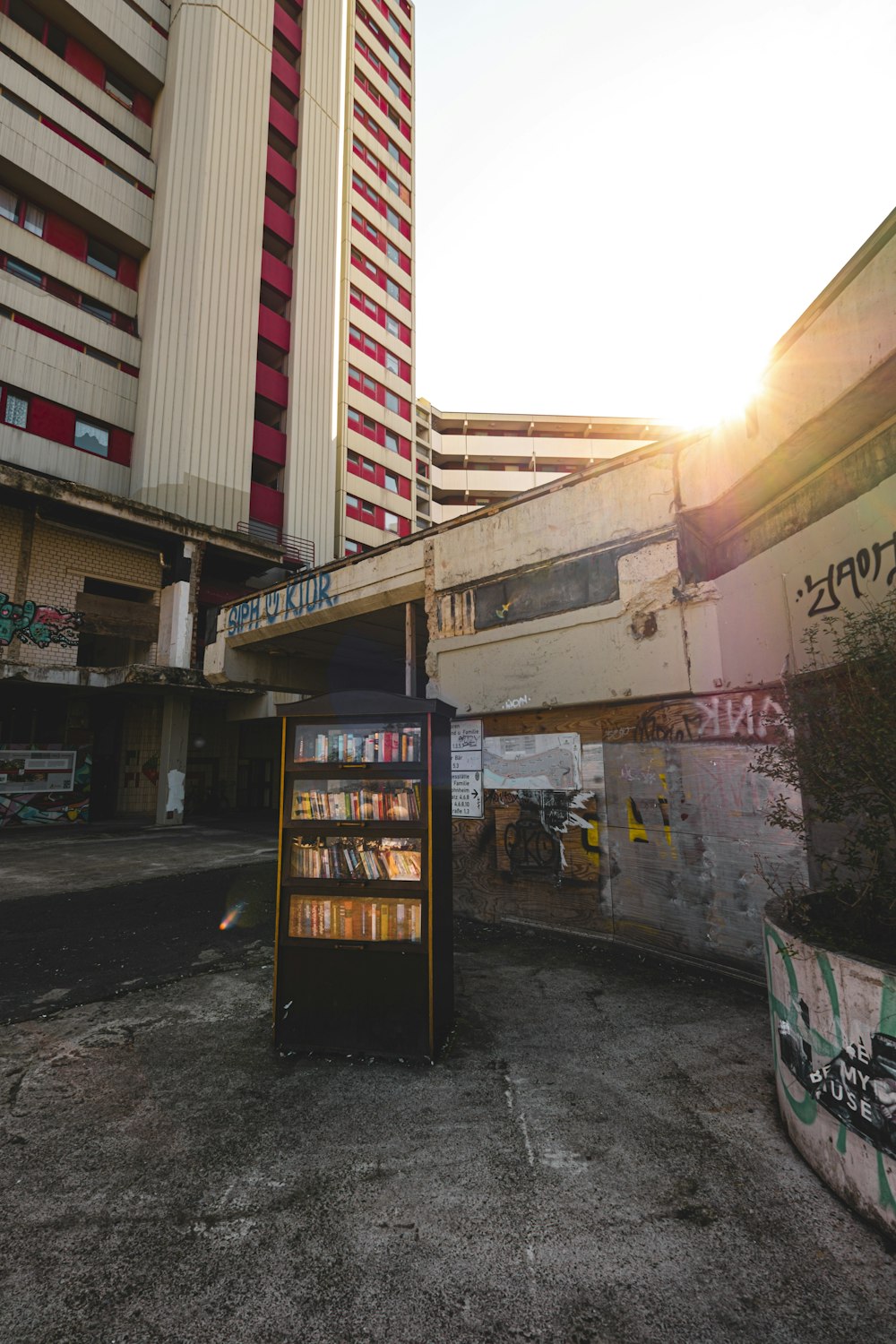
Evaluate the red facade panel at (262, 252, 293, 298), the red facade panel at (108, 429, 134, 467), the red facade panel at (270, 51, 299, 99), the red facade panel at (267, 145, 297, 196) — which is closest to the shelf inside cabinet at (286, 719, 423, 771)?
the red facade panel at (108, 429, 134, 467)

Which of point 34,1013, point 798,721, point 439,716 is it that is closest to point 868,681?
point 798,721

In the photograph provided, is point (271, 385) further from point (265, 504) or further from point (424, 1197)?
point (424, 1197)

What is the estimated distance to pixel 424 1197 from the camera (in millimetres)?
2586

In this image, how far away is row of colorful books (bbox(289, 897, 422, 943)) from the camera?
13.2 ft

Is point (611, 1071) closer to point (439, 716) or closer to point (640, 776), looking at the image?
point (439, 716)

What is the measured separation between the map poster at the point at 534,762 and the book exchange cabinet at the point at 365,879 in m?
2.60

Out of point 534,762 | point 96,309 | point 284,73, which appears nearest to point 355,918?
point 534,762

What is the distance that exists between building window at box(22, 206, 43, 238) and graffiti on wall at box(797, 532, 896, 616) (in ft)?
86.0

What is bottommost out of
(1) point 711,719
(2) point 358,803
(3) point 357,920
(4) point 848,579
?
(3) point 357,920

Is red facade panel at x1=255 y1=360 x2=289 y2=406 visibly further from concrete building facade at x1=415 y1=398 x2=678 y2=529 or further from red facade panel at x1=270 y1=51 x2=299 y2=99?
concrete building facade at x1=415 y1=398 x2=678 y2=529

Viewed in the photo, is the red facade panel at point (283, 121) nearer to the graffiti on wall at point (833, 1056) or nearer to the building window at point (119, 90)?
the building window at point (119, 90)

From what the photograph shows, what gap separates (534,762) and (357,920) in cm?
345

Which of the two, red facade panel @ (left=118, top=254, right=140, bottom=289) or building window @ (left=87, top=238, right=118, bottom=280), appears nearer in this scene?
building window @ (left=87, top=238, right=118, bottom=280)

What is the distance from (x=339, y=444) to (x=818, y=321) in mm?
28772
